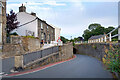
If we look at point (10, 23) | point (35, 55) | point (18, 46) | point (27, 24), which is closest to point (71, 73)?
point (35, 55)

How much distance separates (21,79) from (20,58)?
239 cm

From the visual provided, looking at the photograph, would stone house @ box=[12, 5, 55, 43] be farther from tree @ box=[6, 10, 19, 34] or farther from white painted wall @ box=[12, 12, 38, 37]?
tree @ box=[6, 10, 19, 34]

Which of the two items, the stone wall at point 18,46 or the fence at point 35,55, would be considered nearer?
the fence at point 35,55

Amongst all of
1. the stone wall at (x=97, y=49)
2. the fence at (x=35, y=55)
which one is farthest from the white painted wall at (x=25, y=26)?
the stone wall at (x=97, y=49)

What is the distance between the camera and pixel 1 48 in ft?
42.9

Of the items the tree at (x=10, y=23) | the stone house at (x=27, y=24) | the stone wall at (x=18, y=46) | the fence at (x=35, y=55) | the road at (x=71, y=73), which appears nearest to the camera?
the road at (x=71, y=73)

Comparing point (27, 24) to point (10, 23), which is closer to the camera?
point (10, 23)

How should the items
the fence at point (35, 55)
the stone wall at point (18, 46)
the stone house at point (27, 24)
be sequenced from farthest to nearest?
1. the stone house at point (27, 24)
2. the stone wall at point (18, 46)
3. the fence at point (35, 55)

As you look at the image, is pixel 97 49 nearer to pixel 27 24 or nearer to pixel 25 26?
pixel 27 24

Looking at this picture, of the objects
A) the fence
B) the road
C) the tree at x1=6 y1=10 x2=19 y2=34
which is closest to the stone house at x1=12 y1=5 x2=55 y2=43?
the tree at x1=6 y1=10 x2=19 y2=34

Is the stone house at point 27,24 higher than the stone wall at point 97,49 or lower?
higher

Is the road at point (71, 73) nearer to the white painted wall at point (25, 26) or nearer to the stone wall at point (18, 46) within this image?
the stone wall at point (18, 46)

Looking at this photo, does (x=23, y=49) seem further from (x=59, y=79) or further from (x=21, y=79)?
(x=59, y=79)

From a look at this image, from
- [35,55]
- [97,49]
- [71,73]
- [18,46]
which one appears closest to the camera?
[71,73]
